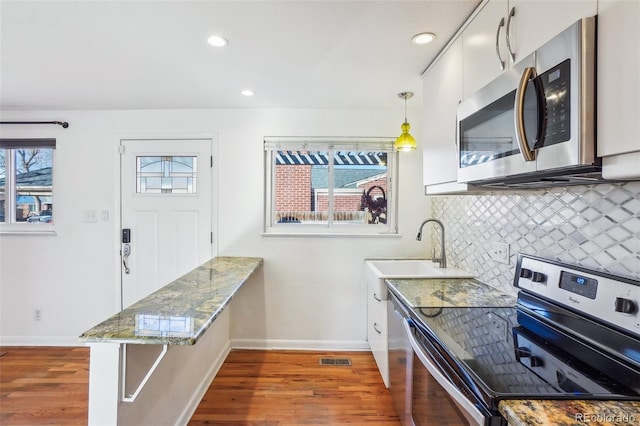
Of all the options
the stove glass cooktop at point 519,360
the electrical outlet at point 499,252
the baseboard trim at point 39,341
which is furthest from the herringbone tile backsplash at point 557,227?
the baseboard trim at point 39,341

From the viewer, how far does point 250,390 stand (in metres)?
2.23

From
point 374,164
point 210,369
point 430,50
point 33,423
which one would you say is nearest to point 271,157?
point 374,164

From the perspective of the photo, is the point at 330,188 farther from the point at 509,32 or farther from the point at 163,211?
the point at 509,32

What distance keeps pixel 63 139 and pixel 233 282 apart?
2366mm

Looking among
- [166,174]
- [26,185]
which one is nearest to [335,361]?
[166,174]

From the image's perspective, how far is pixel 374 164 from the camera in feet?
9.58

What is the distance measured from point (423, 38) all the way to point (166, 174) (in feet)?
8.02

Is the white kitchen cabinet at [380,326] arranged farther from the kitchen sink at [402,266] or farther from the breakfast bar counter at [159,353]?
the breakfast bar counter at [159,353]

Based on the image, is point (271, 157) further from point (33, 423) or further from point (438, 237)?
point (33, 423)

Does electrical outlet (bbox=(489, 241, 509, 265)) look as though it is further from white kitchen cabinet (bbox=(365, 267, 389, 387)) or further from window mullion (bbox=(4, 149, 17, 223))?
window mullion (bbox=(4, 149, 17, 223))

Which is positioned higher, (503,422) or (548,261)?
(548,261)

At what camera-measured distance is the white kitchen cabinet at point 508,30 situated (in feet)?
2.89

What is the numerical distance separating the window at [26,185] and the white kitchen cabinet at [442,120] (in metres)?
3.43

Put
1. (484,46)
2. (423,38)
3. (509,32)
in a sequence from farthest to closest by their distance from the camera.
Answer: (423,38) → (484,46) → (509,32)
